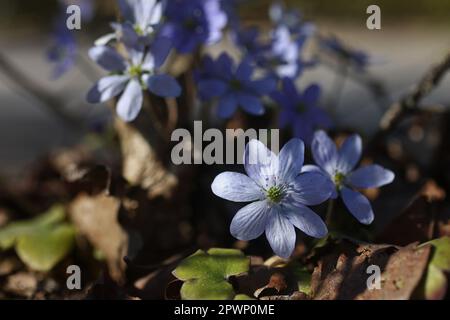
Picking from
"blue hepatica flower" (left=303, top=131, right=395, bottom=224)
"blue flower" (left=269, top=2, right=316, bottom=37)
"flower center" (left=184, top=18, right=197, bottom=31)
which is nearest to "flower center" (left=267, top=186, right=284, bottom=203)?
"blue hepatica flower" (left=303, top=131, right=395, bottom=224)

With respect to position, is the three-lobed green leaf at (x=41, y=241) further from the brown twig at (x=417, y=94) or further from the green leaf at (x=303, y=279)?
the brown twig at (x=417, y=94)

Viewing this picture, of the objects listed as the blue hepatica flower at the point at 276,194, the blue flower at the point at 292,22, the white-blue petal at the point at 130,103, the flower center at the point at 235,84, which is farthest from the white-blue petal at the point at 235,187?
the blue flower at the point at 292,22

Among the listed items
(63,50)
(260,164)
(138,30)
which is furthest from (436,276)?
(63,50)

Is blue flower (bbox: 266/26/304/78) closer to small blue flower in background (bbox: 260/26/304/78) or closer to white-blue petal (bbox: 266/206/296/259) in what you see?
small blue flower in background (bbox: 260/26/304/78)

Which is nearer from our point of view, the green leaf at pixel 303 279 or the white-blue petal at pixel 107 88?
the green leaf at pixel 303 279
